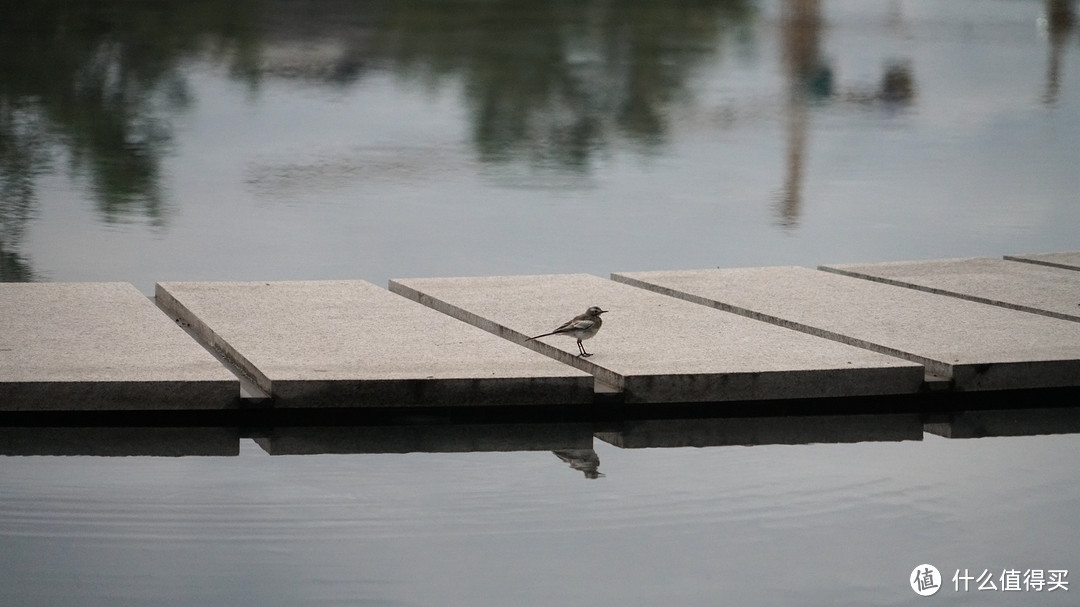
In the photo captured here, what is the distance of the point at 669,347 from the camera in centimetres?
514

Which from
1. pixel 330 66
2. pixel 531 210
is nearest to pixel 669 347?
pixel 531 210

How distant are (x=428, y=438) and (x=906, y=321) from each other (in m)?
2.20

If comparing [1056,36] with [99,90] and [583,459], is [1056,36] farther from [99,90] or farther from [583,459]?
[583,459]

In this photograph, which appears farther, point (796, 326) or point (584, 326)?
point (796, 326)

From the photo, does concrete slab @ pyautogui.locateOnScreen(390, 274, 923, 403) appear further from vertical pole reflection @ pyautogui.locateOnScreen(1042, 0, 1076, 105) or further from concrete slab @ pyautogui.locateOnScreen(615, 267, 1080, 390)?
vertical pole reflection @ pyautogui.locateOnScreen(1042, 0, 1076, 105)

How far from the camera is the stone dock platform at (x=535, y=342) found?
4543 millimetres

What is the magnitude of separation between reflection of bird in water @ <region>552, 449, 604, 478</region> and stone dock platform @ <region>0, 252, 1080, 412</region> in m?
0.18

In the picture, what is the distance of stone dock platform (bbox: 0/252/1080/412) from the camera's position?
4.54m

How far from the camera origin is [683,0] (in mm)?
19750

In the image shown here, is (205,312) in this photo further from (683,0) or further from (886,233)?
(683,0)

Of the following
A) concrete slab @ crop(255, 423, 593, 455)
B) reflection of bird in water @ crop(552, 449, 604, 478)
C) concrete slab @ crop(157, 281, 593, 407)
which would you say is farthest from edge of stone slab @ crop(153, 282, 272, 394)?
reflection of bird in water @ crop(552, 449, 604, 478)

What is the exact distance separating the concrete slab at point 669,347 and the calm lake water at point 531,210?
1.26ft

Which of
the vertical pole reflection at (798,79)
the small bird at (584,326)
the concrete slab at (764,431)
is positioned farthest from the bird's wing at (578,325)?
the vertical pole reflection at (798,79)

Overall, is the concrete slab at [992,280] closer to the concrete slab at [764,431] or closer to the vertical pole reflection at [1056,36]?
the concrete slab at [764,431]
